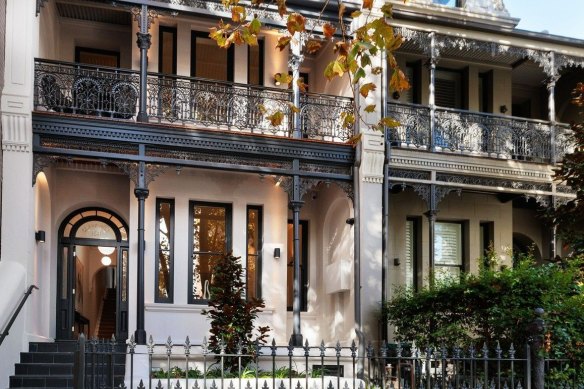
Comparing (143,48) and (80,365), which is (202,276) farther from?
(80,365)

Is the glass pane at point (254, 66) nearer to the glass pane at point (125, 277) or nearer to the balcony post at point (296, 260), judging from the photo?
the balcony post at point (296, 260)

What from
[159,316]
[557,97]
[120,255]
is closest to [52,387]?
[159,316]

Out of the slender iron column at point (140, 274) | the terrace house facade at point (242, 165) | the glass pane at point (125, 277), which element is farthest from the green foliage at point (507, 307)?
the glass pane at point (125, 277)

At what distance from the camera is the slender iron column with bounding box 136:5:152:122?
54.3 ft

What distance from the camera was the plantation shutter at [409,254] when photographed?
805 inches

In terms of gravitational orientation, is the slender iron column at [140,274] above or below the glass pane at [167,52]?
below

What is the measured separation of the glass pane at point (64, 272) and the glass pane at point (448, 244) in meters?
8.74

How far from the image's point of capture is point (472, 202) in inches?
825

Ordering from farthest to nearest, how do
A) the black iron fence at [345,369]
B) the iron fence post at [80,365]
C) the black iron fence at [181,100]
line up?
the black iron fence at [181,100], the black iron fence at [345,369], the iron fence post at [80,365]

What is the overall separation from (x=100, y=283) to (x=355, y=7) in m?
13.3

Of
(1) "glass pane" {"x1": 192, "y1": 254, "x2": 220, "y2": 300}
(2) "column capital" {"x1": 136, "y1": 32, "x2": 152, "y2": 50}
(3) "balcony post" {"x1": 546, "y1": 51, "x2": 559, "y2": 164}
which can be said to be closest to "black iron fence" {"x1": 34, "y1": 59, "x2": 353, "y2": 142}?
(2) "column capital" {"x1": 136, "y1": 32, "x2": 152, "y2": 50}

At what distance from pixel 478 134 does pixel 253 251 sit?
227 inches

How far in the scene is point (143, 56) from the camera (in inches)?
656

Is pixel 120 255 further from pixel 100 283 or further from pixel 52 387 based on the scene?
pixel 100 283
